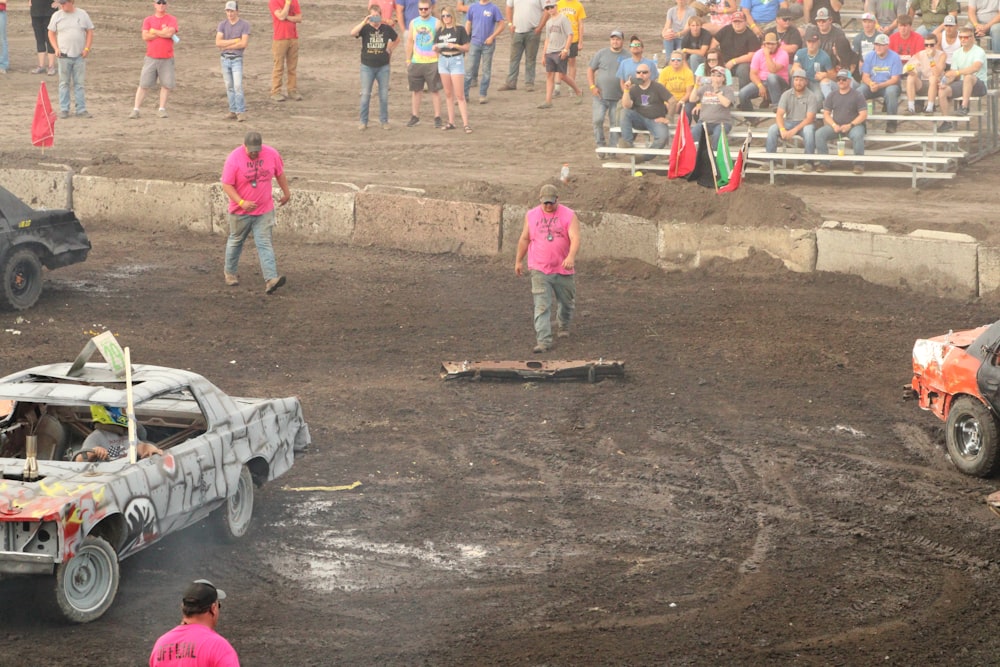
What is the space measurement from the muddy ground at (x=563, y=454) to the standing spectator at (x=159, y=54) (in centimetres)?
282

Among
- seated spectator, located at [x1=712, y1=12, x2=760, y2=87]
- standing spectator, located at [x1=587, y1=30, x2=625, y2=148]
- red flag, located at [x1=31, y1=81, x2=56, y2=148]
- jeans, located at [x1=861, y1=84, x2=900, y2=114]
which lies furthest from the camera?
seated spectator, located at [x1=712, y1=12, x2=760, y2=87]

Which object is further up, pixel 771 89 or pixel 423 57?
pixel 423 57

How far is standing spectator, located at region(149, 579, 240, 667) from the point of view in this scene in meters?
5.95

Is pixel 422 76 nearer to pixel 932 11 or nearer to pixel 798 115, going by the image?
pixel 798 115

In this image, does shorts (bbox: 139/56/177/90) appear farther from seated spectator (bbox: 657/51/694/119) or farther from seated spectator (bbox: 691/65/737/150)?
seated spectator (bbox: 691/65/737/150)

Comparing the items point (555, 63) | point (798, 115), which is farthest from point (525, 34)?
point (798, 115)

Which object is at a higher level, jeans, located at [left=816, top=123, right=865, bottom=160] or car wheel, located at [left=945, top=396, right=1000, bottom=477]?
jeans, located at [left=816, top=123, right=865, bottom=160]

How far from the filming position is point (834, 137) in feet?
68.2

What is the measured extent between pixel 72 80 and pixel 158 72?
5.77 feet

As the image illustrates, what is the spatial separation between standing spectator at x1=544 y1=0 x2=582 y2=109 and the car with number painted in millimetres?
15511

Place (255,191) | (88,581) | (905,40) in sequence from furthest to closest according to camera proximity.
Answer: (905,40)
(255,191)
(88,581)

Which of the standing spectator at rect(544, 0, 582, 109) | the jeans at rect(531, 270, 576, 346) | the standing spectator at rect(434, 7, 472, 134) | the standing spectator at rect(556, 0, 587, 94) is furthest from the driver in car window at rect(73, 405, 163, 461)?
the standing spectator at rect(556, 0, 587, 94)

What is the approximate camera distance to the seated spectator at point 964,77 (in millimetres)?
21234

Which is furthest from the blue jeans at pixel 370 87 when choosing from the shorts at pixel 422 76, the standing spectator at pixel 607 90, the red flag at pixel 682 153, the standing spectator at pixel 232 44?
the red flag at pixel 682 153
